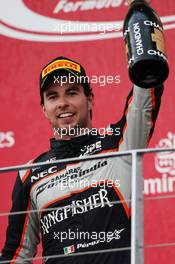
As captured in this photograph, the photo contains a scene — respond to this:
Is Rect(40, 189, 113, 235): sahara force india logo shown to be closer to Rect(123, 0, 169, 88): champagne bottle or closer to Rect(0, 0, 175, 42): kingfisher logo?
Rect(123, 0, 169, 88): champagne bottle

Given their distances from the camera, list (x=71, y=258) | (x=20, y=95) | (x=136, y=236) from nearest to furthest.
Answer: (x=136, y=236), (x=71, y=258), (x=20, y=95)

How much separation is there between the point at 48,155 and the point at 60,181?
153 millimetres

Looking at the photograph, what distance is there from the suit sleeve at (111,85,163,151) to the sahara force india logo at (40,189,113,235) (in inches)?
5.5

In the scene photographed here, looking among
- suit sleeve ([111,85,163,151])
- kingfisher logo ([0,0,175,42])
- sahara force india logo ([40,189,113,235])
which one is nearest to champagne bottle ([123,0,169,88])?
suit sleeve ([111,85,163,151])

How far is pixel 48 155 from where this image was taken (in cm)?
256

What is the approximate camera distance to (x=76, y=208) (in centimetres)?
232

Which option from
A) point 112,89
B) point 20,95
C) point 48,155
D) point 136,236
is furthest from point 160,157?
point 136,236

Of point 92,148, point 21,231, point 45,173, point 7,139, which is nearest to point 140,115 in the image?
point 92,148

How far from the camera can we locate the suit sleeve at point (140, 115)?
7.36 ft

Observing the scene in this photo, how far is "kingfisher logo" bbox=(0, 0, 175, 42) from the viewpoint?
13.0 feet

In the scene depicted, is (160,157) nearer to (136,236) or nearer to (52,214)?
(52,214)

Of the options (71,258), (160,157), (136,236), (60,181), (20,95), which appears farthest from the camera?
(20,95)

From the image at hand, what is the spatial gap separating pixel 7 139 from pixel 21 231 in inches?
56.0

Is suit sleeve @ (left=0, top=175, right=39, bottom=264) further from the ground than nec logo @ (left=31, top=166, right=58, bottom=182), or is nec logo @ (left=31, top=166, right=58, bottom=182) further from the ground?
nec logo @ (left=31, top=166, right=58, bottom=182)
